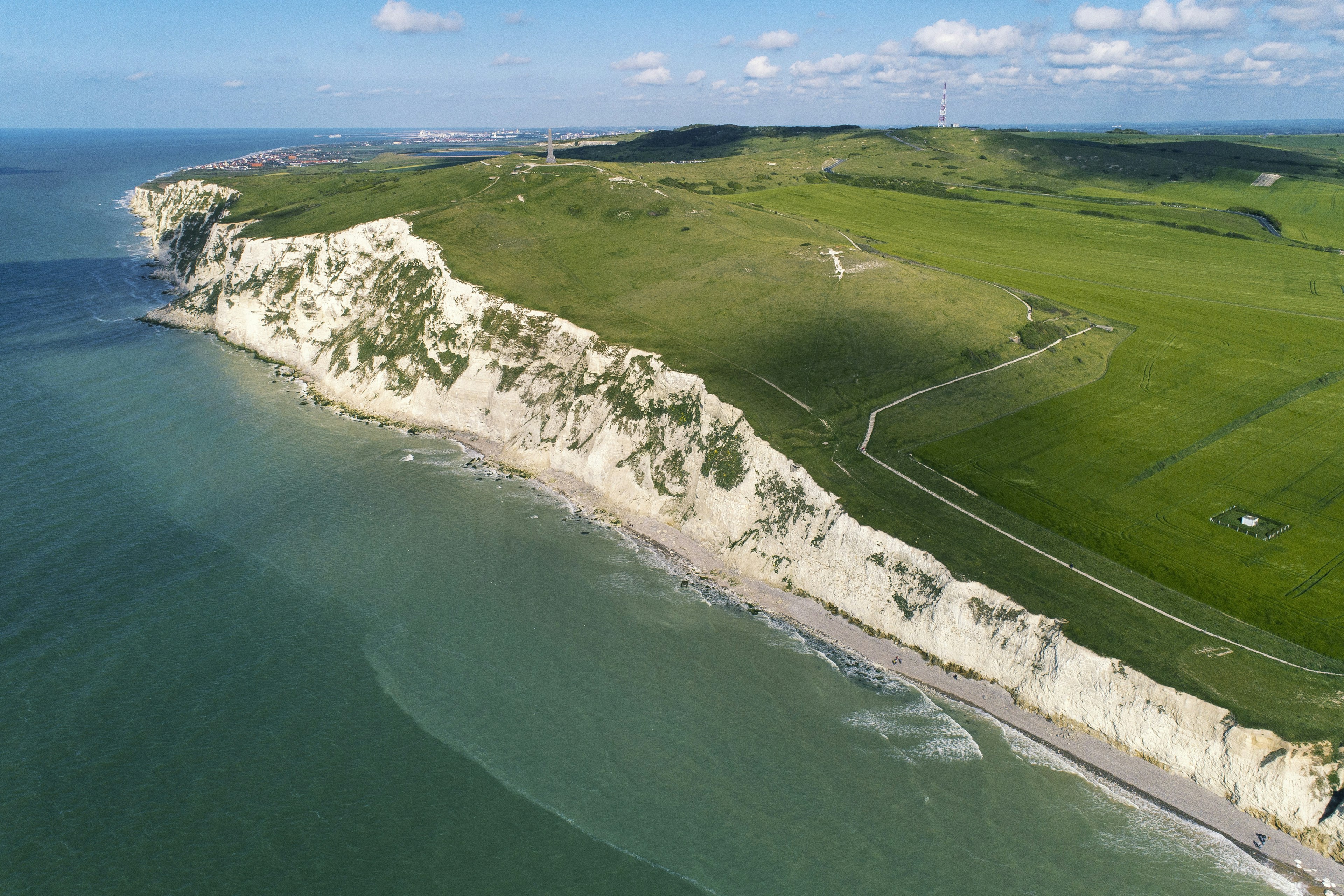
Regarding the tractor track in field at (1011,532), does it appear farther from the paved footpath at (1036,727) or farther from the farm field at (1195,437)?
the paved footpath at (1036,727)

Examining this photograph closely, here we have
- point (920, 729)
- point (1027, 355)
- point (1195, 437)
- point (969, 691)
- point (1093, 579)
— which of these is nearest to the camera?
point (920, 729)

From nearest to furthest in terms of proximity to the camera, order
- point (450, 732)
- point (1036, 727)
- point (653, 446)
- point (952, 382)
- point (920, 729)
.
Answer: point (450, 732)
point (1036, 727)
point (920, 729)
point (653, 446)
point (952, 382)

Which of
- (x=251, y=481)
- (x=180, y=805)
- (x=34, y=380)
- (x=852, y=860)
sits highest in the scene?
(x=34, y=380)

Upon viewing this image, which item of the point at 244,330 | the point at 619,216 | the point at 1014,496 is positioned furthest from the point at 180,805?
the point at 619,216

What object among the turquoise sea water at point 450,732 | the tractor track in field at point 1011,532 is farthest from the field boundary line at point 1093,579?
the turquoise sea water at point 450,732

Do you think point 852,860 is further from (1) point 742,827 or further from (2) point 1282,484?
(2) point 1282,484

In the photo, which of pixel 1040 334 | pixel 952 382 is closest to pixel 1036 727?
pixel 952 382

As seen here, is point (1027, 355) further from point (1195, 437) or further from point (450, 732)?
point (450, 732)
